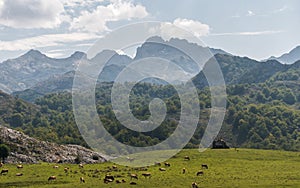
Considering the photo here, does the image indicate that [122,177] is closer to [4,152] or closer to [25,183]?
[25,183]

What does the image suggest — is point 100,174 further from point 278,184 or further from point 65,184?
point 278,184

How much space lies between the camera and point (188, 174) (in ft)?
245

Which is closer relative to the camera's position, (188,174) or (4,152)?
(188,174)

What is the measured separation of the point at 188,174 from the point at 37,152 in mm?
49062

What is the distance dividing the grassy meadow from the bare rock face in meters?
11.8

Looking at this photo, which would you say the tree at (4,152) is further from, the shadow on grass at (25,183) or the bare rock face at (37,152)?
the shadow on grass at (25,183)

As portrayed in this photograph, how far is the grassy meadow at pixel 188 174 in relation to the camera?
212ft

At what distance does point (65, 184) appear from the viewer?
65312mm

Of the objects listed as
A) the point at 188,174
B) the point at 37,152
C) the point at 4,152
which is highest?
the point at 4,152

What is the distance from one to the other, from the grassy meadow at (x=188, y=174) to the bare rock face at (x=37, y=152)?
1179 cm

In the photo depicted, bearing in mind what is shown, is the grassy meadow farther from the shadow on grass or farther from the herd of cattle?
the herd of cattle

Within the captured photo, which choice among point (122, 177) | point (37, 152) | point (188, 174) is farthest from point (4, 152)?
point (188, 174)

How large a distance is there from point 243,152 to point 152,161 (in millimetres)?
30156

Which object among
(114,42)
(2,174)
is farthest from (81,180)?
(114,42)
